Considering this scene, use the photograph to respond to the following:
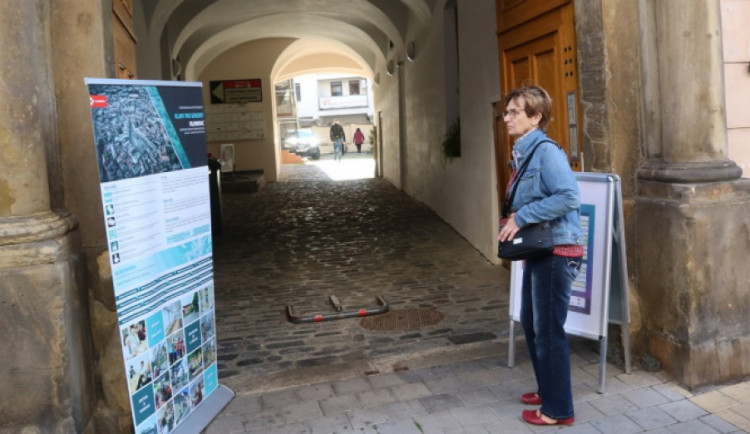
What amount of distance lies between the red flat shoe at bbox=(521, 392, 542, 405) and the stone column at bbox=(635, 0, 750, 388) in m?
0.85

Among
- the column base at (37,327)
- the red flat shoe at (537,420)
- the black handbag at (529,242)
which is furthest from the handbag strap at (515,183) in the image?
the column base at (37,327)

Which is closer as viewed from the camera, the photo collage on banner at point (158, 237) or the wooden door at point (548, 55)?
the photo collage on banner at point (158, 237)

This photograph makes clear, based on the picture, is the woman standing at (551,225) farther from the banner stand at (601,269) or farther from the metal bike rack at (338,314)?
the metal bike rack at (338,314)

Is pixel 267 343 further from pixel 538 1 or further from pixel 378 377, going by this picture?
pixel 538 1

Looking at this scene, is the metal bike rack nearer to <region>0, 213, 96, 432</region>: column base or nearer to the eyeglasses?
<region>0, 213, 96, 432</region>: column base

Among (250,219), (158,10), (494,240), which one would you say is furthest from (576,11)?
(250,219)

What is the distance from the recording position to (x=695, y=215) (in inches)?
153

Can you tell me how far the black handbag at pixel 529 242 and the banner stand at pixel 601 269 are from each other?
658 millimetres

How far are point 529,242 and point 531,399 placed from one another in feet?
3.26

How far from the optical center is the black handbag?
3.31m

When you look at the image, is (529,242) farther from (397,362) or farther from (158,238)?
(158,238)

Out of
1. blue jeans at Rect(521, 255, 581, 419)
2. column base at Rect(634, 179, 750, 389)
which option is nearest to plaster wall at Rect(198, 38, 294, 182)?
column base at Rect(634, 179, 750, 389)

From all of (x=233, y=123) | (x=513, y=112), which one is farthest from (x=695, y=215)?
(x=233, y=123)

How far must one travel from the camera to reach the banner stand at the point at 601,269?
3.83 m
